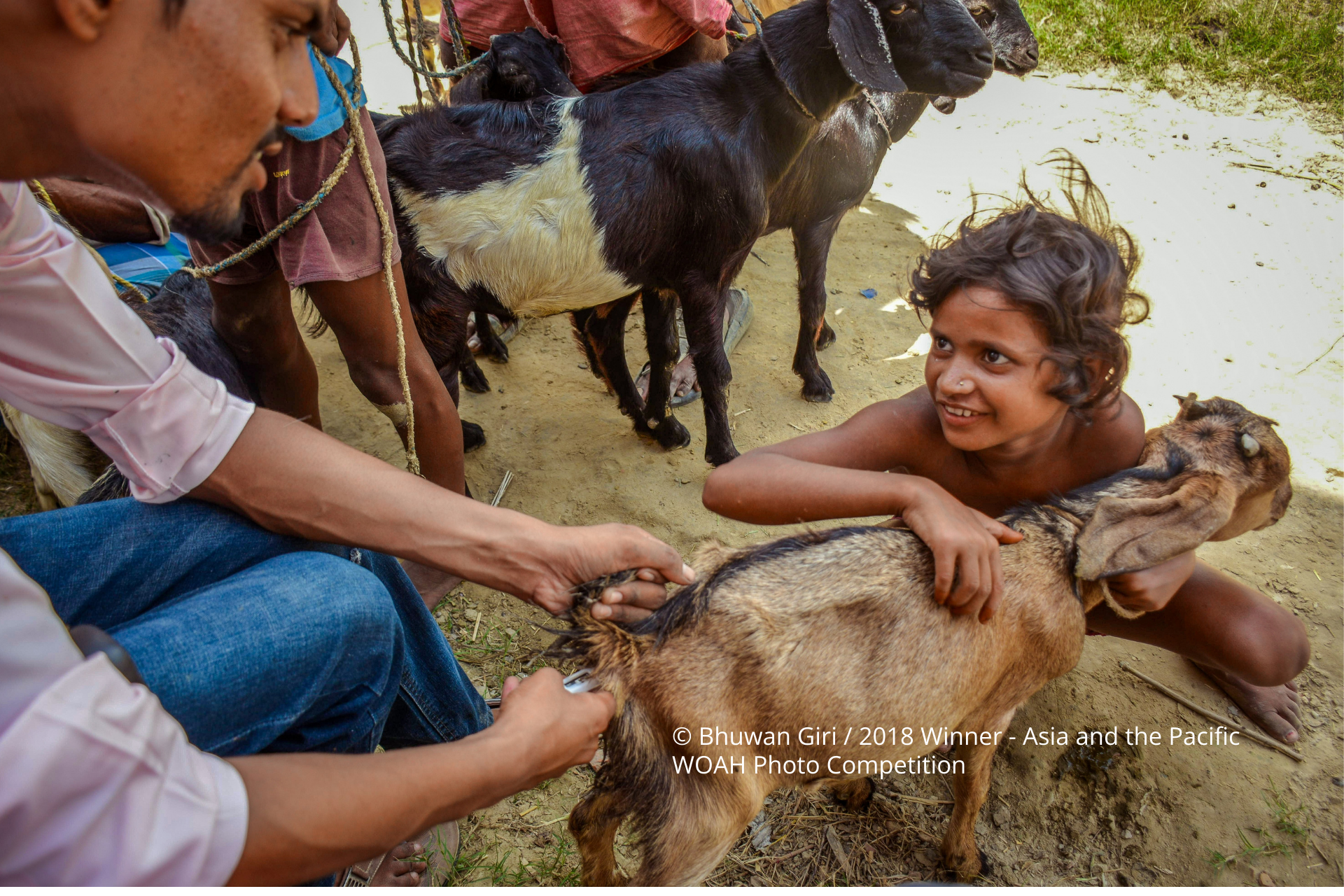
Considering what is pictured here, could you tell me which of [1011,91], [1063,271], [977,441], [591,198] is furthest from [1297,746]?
[1011,91]

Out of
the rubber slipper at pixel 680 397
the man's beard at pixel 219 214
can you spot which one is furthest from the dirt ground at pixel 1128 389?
the man's beard at pixel 219 214

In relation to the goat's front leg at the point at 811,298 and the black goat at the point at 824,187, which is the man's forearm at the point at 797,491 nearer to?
the black goat at the point at 824,187

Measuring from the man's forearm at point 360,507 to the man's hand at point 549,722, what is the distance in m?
0.27

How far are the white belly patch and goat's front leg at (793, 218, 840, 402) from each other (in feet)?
4.25

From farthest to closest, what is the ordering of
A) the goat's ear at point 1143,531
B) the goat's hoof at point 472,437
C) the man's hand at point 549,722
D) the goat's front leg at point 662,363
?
the goat's hoof at point 472,437, the goat's front leg at point 662,363, the goat's ear at point 1143,531, the man's hand at point 549,722

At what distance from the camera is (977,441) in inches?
87.4

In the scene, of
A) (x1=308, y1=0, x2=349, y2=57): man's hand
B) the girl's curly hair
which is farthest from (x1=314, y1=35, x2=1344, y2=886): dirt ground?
(x1=308, y1=0, x2=349, y2=57): man's hand

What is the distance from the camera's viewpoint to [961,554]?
5.96ft

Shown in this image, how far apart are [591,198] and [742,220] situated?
0.59m

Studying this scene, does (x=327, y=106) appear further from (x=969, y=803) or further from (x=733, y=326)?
(x=733, y=326)

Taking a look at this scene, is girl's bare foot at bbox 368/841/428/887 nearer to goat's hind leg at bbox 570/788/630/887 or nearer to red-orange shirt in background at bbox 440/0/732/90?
goat's hind leg at bbox 570/788/630/887

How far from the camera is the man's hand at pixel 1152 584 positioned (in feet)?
6.66

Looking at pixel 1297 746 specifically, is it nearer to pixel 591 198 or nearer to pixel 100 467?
pixel 591 198

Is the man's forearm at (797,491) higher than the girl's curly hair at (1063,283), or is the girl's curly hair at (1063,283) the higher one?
the girl's curly hair at (1063,283)
